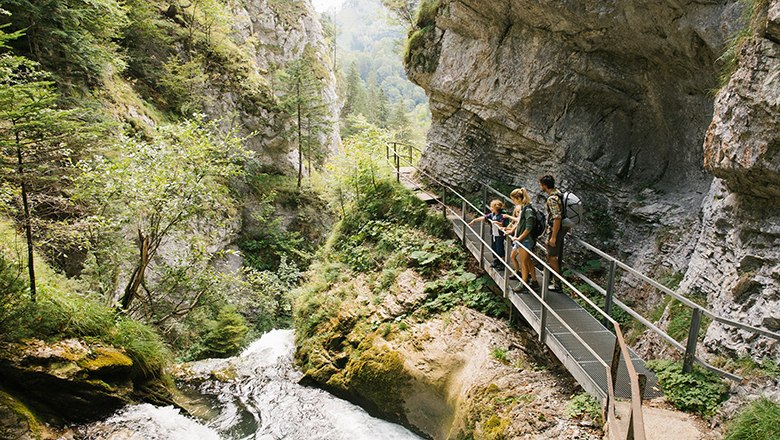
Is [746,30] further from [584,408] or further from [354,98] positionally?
[354,98]

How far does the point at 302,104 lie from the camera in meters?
25.9

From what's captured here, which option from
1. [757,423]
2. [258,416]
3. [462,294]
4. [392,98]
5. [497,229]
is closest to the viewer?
[757,423]

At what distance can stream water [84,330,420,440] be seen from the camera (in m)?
7.26

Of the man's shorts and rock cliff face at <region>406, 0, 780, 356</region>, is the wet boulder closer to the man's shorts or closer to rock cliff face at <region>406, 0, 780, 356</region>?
the man's shorts

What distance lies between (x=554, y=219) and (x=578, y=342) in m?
2.08

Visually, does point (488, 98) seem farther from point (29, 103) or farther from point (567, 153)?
point (29, 103)

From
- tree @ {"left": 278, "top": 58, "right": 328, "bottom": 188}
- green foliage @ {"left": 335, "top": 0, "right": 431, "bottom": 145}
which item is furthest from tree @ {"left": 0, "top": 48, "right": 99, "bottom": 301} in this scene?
tree @ {"left": 278, "top": 58, "right": 328, "bottom": 188}

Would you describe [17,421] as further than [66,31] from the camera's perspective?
No

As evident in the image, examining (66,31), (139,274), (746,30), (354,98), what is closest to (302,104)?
(66,31)

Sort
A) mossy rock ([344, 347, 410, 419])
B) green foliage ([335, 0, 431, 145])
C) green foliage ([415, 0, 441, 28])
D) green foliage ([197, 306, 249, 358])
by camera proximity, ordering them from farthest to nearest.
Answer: green foliage ([335, 0, 431, 145]) → green foliage ([197, 306, 249, 358]) → green foliage ([415, 0, 441, 28]) → mossy rock ([344, 347, 410, 419])

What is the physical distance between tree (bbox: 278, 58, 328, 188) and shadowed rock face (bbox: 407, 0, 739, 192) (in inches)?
522

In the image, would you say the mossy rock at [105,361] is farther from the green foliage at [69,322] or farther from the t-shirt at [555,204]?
the t-shirt at [555,204]

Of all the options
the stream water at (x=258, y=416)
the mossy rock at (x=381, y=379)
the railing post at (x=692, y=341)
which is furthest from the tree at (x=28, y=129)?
the railing post at (x=692, y=341)

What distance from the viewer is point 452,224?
11297mm
